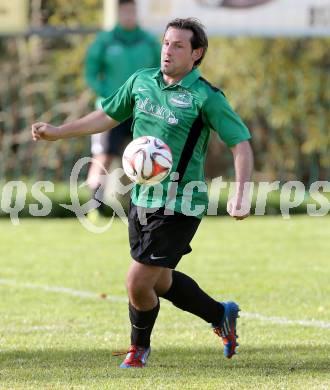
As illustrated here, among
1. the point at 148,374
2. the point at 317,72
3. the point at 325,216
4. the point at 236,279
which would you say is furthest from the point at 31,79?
the point at 148,374

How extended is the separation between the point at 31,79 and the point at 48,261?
391 inches

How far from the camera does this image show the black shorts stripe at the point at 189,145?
638cm

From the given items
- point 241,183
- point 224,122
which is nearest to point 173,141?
point 224,122

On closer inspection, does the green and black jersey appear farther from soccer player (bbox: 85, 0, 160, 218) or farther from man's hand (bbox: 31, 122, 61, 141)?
soccer player (bbox: 85, 0, 160, 218)

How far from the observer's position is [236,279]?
10.3m

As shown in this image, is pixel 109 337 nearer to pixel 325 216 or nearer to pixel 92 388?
pixel 92 388

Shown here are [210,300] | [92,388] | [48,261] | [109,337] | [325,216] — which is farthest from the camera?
[325,216]

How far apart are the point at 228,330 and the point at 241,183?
3.39 ft

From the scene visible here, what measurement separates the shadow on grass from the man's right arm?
126 cm

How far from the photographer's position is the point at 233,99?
65.6 feet

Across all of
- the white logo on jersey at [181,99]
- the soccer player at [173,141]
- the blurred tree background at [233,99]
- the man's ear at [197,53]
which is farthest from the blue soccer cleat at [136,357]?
the blurred tree background at [233,99]

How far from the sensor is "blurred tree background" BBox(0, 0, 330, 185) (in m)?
19.7

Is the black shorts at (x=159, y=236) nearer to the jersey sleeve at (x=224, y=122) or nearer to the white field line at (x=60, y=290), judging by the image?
the jersey sleeve at (x=224, y=122)
